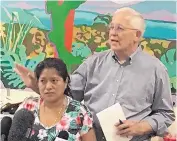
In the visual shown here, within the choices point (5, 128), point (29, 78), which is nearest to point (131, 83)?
point (29, 78)

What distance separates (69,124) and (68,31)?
2.69 ft

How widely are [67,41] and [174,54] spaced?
2.47 ft

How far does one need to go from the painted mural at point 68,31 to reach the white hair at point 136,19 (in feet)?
0.48

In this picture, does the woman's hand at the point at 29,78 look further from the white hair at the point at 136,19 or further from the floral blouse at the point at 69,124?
the white hair at the point at 136,19

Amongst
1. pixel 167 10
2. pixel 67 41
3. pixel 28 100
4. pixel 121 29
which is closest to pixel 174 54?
pixel 167 10

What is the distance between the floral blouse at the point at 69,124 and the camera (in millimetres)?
1989

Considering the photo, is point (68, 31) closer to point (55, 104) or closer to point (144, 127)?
point (55, 104)

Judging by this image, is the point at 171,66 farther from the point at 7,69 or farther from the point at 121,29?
the point at 7,69

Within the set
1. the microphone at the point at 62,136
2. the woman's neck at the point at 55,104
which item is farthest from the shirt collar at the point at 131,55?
the microphone at the point at 62,136

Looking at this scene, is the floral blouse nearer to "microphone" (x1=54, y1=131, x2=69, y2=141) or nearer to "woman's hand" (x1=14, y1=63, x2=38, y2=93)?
"microphone" (x1=54, y1=131, x2=69, y2=141)

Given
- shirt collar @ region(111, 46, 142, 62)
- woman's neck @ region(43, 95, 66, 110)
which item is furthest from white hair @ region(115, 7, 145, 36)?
woman's neck @ region(43, 95, 66, 110)

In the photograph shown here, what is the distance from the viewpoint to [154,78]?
222cm

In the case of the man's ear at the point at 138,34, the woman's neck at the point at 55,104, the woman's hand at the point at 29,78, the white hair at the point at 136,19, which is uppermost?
the white hair at the point at 136,19

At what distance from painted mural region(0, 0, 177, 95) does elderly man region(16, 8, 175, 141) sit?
173 mm
